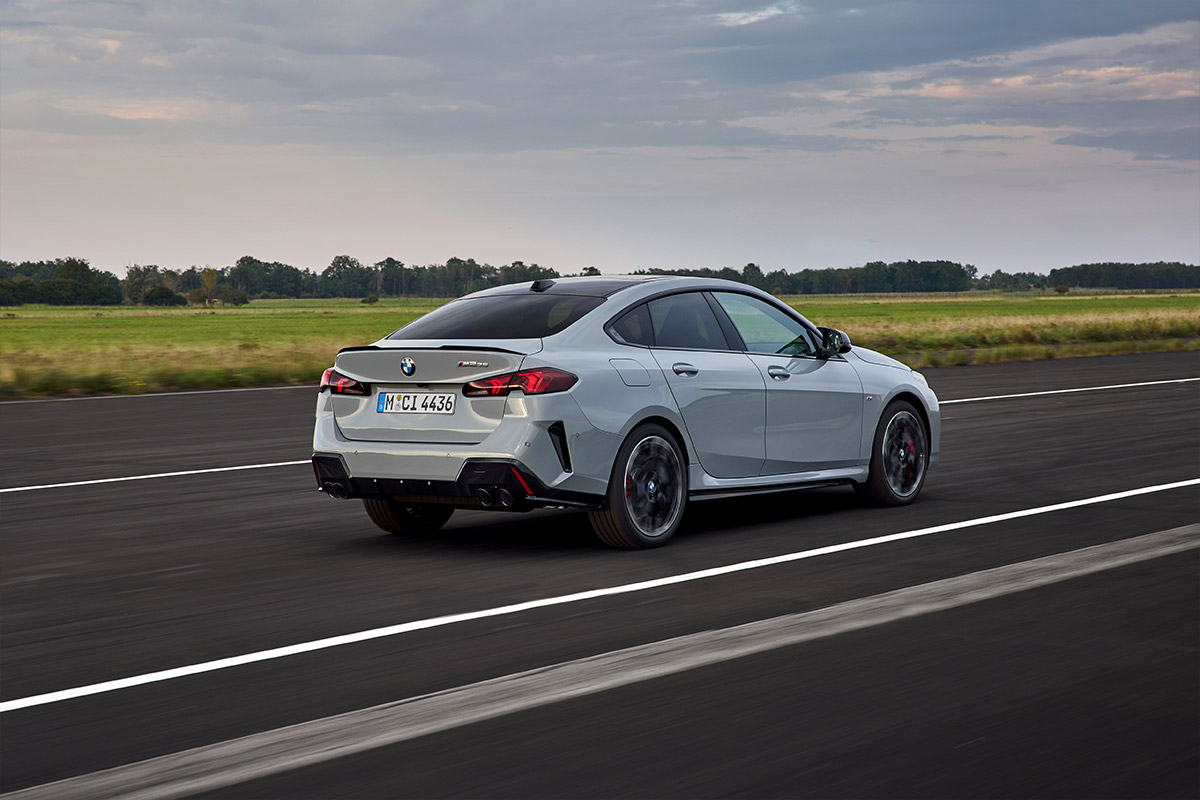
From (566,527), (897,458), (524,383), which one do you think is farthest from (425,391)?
(897,458)

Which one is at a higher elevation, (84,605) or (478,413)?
(478,413)

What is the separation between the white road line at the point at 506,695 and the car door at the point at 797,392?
1.94 m

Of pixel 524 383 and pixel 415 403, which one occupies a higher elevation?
pixel 524 383

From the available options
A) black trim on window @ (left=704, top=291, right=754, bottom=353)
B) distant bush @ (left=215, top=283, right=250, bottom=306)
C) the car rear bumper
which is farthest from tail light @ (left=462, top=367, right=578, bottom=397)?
distant bush @ (left=215, top=283, right=250, bottom=306)

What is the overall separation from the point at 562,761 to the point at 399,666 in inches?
52.4

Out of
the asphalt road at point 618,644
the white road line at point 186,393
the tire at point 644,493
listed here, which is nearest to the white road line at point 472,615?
the asphalt road at point 618,644

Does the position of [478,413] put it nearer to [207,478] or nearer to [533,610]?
[533,610]

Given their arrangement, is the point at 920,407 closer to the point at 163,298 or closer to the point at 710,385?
the point at 710,385

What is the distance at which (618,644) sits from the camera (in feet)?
19.0

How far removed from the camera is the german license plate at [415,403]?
7.71 m

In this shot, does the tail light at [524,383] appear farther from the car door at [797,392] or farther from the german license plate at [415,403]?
the car door at [797,392]

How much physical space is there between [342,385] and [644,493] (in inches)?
71.8

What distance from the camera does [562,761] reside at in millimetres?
4273

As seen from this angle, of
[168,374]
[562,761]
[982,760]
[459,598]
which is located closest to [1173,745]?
[982,760]
